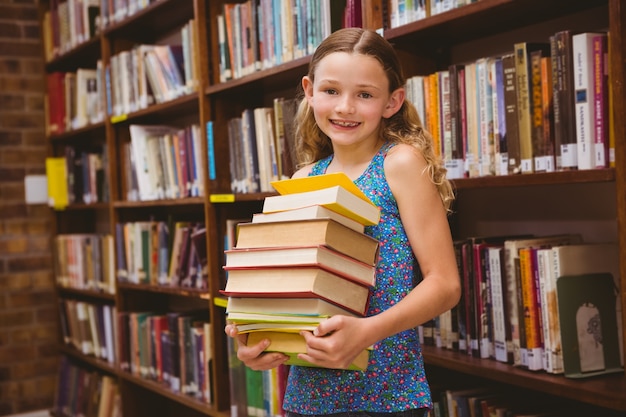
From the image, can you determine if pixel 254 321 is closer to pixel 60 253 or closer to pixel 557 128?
pixel 557 128

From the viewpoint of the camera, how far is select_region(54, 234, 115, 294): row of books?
3619 mm

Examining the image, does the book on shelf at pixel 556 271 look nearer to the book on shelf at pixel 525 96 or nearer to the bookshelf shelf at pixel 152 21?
the book on shelf at pixel 525 96

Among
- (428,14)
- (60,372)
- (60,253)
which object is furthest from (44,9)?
(428,14)

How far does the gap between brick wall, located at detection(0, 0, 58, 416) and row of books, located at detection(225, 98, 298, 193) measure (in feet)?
6.26

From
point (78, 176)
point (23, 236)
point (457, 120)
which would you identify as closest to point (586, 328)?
point (457, 120)

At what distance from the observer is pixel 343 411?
1288mm

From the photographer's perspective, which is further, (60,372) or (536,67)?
(60,372)

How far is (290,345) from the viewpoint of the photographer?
1.19 m

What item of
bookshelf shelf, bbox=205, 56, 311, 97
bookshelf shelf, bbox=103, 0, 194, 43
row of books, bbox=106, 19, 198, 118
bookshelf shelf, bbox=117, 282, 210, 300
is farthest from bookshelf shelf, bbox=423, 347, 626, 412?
bookshelf shelf, bbox=103, 0, 194, 43

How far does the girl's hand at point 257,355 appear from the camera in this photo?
4.00 feet

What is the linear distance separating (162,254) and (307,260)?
2034 millimetres

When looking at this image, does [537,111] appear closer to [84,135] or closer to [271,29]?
[271,29]

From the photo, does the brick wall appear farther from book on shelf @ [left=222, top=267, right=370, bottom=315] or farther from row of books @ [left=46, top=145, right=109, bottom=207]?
book on shelf @ [left=222, top=267, right=370, bottom=315]

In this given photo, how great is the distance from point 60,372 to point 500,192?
9.66 feet
